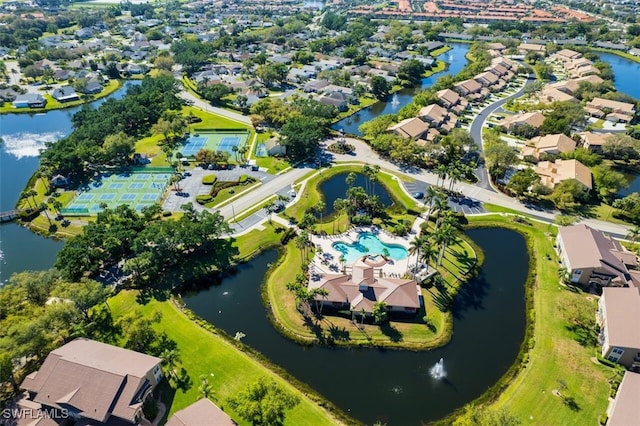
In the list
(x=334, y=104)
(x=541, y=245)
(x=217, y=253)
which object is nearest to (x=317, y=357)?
(x=217, y=253)

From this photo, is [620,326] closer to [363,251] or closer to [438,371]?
[438,371]

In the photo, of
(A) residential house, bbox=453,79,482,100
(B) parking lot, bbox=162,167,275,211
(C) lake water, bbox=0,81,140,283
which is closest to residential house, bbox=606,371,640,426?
(B) parking lot, bbox=162,167,275,211

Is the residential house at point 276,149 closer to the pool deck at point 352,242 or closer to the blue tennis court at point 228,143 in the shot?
the blue tennis court at point 228,143

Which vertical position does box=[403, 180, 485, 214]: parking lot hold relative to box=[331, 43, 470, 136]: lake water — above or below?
below

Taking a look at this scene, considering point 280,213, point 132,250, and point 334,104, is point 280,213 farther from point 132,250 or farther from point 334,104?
point 334,104

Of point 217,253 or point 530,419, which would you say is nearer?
point 530,419

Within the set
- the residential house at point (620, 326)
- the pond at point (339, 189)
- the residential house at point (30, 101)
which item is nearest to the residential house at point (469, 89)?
the pond at point (339, 189)

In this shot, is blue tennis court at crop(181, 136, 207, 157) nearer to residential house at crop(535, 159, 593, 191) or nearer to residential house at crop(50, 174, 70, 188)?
residential house at crop(50, 174, 70, 188)
